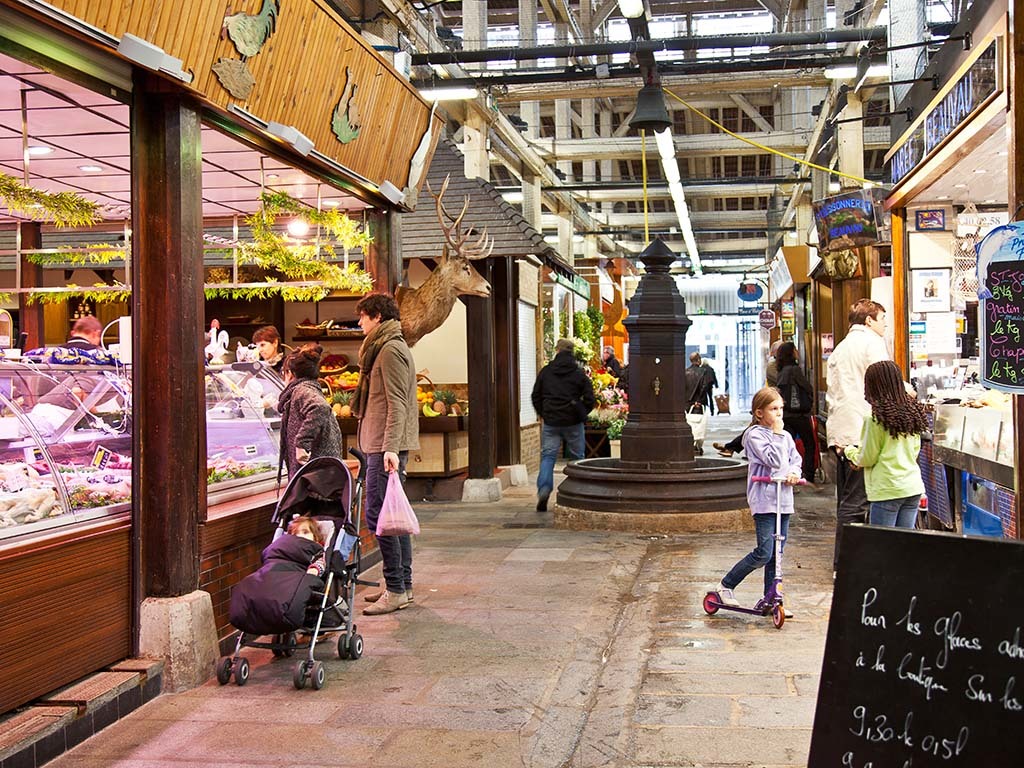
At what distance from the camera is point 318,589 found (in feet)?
19.1

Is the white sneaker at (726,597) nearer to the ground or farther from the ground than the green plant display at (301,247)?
nearer to the ground

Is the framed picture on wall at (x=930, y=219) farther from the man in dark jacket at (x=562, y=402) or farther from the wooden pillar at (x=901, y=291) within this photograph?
the man in dark jacket at (x=562, y=402)

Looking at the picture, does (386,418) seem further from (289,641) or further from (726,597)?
(726,597)

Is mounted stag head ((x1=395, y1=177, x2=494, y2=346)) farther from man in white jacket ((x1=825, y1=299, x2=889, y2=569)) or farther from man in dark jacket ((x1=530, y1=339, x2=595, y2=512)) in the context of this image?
man in white jacket ((x1=825, y1=299, x2=889, y2=569))

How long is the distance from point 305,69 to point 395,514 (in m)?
2.88

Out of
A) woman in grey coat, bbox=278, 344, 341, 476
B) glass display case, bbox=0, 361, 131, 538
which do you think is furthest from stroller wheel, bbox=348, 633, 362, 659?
glass display case, bbox=0, 361, 131, 538

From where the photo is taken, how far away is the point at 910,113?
11.7 metres

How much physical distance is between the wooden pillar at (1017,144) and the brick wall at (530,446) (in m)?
11.0

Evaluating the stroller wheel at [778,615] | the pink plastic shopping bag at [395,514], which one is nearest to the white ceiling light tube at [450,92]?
the pink plastic shopping bag at [395,514]

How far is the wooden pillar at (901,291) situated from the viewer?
1068 centimetres

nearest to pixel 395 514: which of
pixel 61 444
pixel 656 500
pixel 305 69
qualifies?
pixel 61 444

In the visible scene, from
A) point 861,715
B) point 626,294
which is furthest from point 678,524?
point 626,294

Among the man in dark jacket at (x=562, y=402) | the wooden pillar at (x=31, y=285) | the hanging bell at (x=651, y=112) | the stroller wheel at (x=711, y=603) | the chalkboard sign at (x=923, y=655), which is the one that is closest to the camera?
the chalkboard sign at (x=923, y=655)

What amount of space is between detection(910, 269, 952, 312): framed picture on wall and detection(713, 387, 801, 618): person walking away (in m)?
4.33
